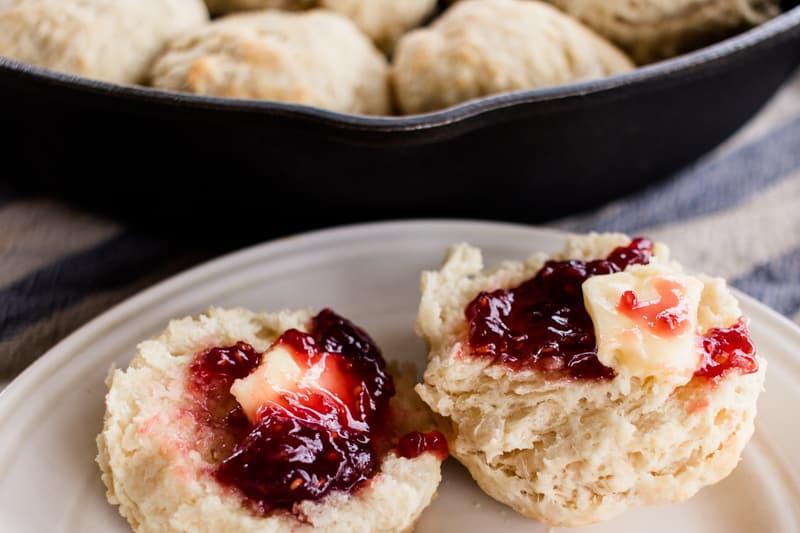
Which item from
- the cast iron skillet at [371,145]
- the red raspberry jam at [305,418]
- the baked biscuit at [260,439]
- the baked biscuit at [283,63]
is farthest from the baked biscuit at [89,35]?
the red raspberry jam at [305,418]

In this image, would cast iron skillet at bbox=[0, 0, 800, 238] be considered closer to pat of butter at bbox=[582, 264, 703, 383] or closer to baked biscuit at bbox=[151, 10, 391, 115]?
baked biscuit at bbox=[151, 10, 391, 115]

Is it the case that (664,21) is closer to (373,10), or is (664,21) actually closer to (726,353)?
(373,10)

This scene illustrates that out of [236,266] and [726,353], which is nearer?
[726,353]

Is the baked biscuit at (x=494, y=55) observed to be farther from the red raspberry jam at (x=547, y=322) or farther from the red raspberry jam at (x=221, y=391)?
the red raspberry jam at (x=221, y=391)

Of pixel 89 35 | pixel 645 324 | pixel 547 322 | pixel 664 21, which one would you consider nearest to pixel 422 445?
pixel 547 322

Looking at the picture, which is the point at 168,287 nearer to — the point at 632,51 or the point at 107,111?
the point at 107,111
